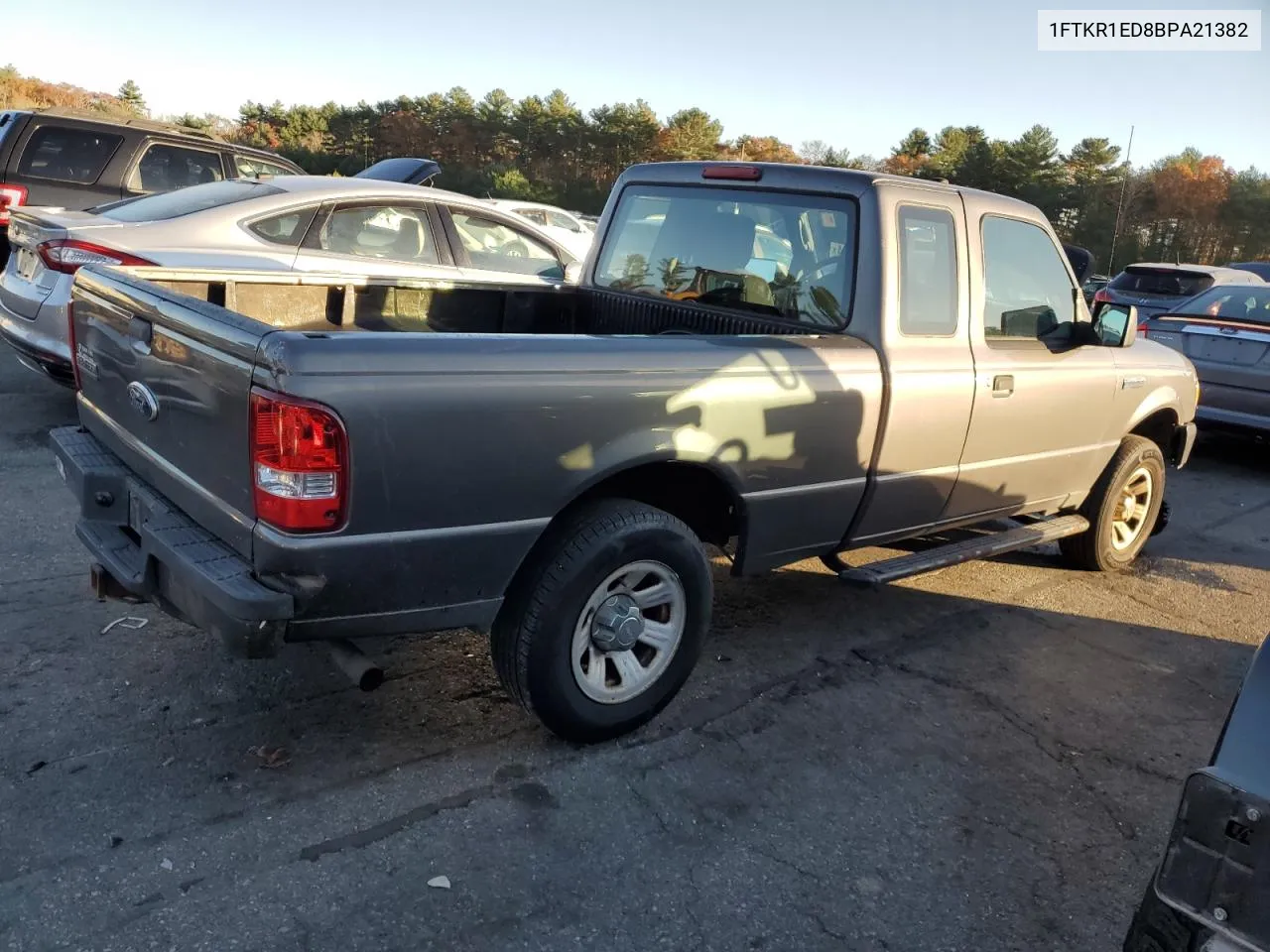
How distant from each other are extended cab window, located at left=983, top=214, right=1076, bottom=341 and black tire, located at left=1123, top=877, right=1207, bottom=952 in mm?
2874

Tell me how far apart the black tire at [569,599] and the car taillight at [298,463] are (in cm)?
71

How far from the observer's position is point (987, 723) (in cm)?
381

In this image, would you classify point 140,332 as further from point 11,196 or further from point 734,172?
point 11,196

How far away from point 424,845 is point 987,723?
86.3 inches

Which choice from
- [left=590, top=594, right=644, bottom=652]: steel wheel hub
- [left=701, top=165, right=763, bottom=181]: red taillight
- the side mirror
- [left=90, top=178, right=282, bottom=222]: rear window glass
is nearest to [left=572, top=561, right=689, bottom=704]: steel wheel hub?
[left=590, top=594, right=644, bottom=652]: steel wheel hub

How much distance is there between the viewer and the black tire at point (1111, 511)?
535cm

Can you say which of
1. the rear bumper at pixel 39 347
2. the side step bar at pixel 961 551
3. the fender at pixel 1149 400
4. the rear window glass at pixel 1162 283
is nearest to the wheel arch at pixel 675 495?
the side step bar at pixel 961 551

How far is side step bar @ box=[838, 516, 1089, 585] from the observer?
158 inches

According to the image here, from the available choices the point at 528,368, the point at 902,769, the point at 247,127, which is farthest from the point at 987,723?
the point at 247,127

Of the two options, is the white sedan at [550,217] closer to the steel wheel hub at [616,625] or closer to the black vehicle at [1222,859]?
the steel wheel hub at [616,625]

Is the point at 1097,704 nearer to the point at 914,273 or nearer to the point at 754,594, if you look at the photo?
the point at 754,594

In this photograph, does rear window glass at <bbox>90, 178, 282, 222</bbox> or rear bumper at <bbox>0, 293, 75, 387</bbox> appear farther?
rear window glass at <bbox>90, 178, 282, 222</bbox>

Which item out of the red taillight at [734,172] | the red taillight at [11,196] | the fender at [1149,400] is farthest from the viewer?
the red taillight at [11,196]

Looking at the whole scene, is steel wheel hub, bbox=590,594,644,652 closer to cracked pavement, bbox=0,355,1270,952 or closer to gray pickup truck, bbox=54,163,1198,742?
gray pickup truck, bbox=54,163,1198,742
